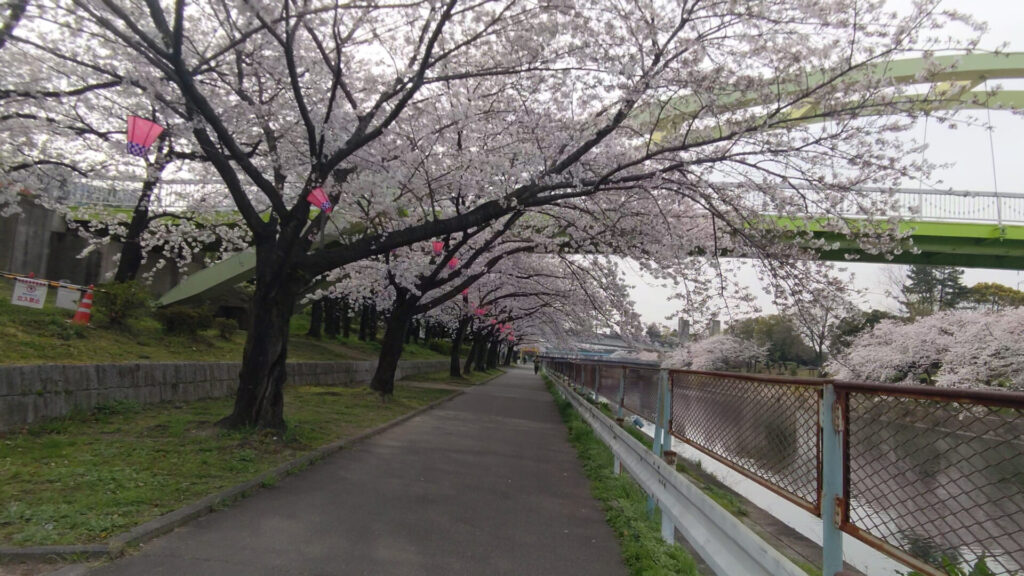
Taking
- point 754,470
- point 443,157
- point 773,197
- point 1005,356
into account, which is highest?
point 443,157

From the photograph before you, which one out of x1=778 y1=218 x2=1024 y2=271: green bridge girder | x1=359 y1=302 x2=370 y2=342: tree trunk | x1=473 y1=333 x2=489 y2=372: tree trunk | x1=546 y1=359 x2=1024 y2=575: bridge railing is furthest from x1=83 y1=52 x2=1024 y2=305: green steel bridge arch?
x1=473 y1=333 x2=489 y2=372: tree trunk

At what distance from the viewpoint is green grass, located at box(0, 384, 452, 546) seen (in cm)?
511

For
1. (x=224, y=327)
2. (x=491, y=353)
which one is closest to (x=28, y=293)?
(x=224, y=327)

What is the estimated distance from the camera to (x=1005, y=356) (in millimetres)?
18938

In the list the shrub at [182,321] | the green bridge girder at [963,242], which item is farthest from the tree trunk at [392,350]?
the green bridge girder at [963,242]

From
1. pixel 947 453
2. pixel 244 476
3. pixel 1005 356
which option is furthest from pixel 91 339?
pixel 1005 356

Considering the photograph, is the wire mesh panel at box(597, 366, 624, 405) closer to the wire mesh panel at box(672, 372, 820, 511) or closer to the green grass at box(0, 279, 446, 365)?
the wire mesh panel at box(672, 372, 820, 511)

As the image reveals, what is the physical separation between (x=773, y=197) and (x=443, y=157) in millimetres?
5901

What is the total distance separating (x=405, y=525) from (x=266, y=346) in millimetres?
4437

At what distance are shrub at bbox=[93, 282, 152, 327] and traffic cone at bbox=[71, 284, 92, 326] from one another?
1.19ft

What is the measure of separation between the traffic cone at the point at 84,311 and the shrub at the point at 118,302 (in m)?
0.36

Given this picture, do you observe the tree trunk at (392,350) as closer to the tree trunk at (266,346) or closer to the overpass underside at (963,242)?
the tree trunk at (266,346)

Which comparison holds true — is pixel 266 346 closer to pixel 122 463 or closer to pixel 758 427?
pixel 122 463

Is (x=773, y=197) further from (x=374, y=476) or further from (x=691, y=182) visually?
(x=374, y=476)
